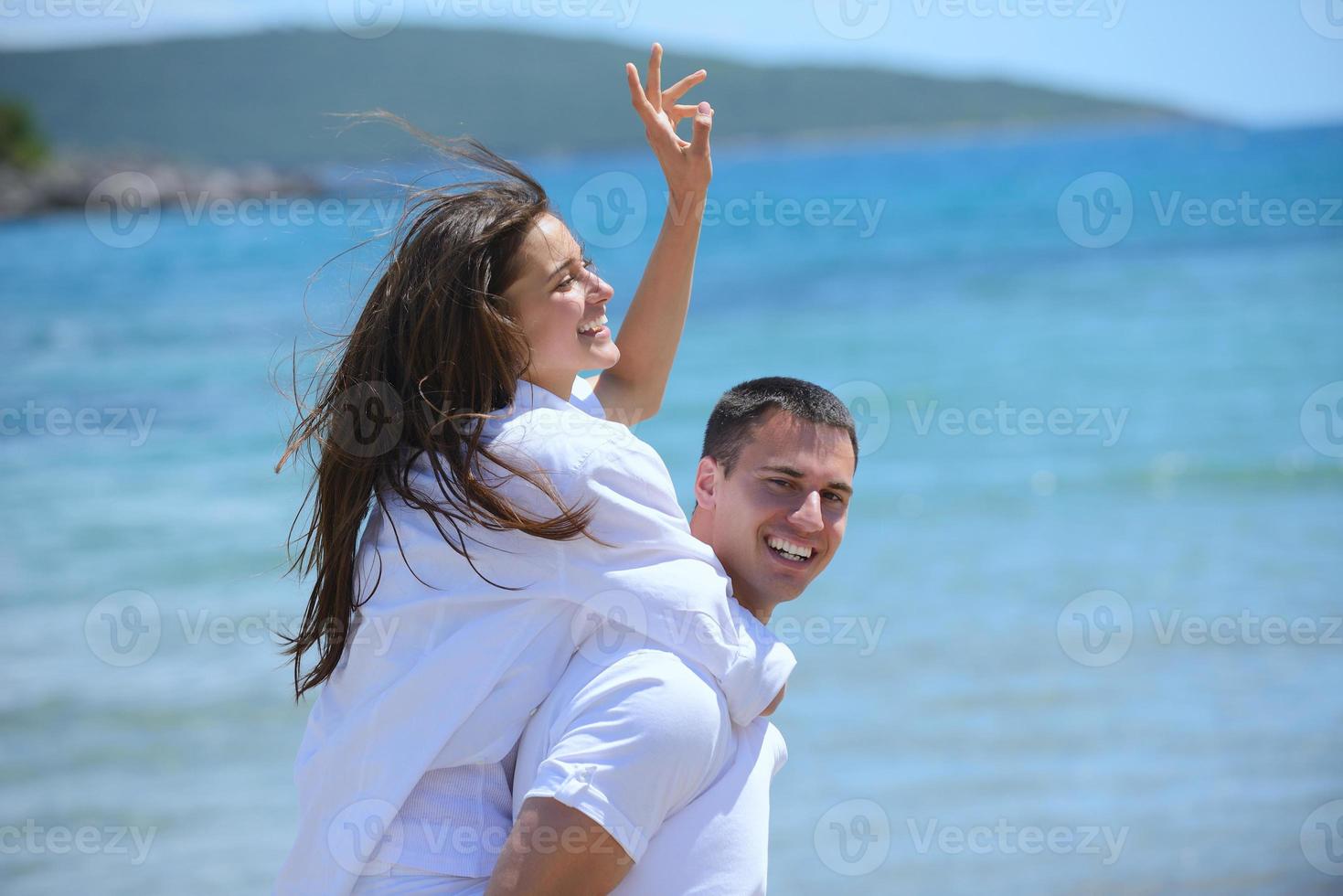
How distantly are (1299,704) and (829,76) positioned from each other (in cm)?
8791

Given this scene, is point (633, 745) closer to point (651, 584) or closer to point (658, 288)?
point (651, 584)

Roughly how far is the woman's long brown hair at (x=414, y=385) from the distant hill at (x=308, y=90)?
5113cm

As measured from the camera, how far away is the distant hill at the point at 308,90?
2372 inches

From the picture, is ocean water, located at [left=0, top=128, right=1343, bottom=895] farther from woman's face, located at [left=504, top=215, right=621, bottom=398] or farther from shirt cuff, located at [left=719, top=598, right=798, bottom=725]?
shirt cuff, located at [left=719, top=598, right=798, bottom=725]

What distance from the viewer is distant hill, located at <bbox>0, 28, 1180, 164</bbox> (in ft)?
198

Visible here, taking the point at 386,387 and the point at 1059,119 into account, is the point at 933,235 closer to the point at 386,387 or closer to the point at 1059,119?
the point at 386,387

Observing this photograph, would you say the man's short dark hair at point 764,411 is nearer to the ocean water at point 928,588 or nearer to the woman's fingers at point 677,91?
the woman's fingers at point 677,91

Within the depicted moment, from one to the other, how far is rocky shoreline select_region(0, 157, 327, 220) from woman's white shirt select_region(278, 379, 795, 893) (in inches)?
1587

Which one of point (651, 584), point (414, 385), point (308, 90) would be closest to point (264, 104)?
point (308, 90)

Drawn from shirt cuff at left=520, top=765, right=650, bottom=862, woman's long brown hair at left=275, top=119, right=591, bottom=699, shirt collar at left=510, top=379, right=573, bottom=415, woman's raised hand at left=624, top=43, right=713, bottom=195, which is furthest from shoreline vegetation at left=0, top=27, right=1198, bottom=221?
shirt cuff at left=520, top=765, right=650, bottom=862

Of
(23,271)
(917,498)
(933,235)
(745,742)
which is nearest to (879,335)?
(917,498)

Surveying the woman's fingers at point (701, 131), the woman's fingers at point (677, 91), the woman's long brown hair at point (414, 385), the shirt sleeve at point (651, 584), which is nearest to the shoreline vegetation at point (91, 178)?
the woman's fingers at point (677, 91)

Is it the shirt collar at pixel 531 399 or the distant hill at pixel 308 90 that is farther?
the distant hill at pixel 308 90

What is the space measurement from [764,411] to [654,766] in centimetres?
87
